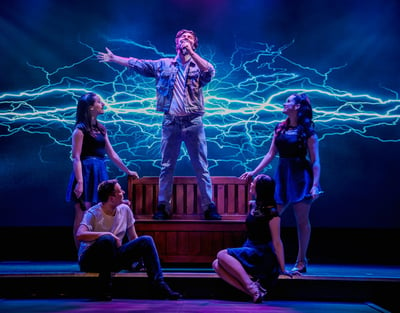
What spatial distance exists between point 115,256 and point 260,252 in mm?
1036

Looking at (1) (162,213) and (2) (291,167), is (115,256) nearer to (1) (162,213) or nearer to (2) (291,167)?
(1) (162,213)

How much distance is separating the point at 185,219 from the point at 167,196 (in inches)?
12.1

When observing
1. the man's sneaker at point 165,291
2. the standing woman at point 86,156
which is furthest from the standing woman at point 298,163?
the standing woman at point 86,156

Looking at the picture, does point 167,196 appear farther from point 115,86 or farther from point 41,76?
point 41,76

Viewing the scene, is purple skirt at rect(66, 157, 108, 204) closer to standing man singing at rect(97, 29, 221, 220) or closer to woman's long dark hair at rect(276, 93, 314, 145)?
standing man singing at rect(97, 29, 221, 220)

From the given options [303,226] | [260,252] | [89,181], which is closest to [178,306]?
[260,252]

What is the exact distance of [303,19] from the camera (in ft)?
19.1

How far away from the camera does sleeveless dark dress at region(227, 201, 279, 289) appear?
12.6ft

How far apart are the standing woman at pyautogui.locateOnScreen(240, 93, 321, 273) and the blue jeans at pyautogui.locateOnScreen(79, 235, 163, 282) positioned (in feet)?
4.05

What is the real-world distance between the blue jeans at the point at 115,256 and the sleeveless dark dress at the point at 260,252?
56 cm

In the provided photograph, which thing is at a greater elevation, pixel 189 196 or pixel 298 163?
pixel 298 163

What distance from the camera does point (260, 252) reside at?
3867 millimetres

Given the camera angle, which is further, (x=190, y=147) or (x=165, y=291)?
(x=190, y=147)

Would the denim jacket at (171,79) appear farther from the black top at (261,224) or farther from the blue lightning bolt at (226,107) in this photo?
the black top at (261,224)
